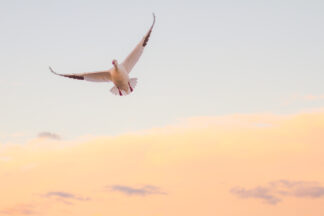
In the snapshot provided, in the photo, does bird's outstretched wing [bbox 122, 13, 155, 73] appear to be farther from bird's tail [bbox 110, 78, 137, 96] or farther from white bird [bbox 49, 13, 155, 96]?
bird's tail [bbox 110, 78, 137, 96]

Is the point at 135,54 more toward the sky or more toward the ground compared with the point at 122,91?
more toward the sky

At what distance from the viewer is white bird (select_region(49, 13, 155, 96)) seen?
55.3 metres

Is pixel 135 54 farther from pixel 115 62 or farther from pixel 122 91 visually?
pixel 122 91

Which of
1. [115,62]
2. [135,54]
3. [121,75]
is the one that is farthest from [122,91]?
[135,54]

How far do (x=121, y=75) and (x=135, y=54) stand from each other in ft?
14.6

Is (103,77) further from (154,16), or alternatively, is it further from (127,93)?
(154,16)

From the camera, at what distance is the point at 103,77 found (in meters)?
57.1

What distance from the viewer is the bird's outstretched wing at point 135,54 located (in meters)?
58.0

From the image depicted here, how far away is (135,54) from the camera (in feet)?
193

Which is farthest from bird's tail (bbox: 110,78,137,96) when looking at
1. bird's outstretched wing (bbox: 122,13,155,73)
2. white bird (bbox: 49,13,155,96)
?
bird's outstretched wing (bbox: 122,13,155,73)

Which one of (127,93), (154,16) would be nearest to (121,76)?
(127,93)

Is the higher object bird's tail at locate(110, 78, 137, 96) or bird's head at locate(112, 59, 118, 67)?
bird's head at locate(112, 59, 118, 67)

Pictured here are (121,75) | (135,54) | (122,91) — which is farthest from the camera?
(135,54)

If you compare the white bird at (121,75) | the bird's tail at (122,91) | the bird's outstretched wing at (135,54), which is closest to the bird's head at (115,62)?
the white bird at (121,75)
